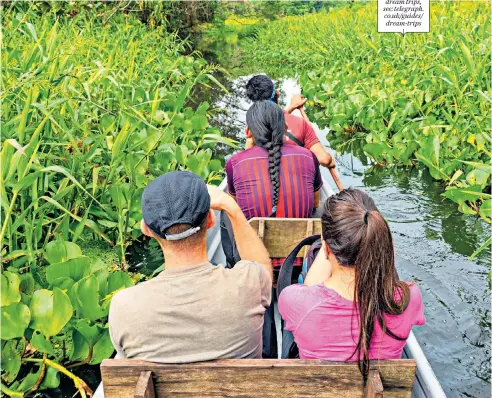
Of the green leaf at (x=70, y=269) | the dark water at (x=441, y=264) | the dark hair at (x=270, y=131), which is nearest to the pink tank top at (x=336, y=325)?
the dark hair at (x=270, y=131)

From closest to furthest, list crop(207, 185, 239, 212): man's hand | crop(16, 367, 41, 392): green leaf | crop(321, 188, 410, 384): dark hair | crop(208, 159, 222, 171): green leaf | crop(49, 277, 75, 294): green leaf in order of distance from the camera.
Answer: crop(321, 188, 410, 384): dark hair → crop(207, 185, 239, 212): man's hand → crop(16, 367, 41, 392): green leaf → crop(49, 277, 75, 294): green leaf → crop(208, 159, 222, 171): green leaf

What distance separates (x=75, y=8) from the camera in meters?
8.59

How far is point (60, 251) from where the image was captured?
2.57 meters

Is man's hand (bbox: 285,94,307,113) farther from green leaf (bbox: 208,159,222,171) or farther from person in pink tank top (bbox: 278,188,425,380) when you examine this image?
person in pink tank top (bbox: 278,188,425,380)

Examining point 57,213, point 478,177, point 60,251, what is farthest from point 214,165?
point 60,251

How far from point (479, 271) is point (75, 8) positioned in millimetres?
7425

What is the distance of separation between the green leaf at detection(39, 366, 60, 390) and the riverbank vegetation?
7.61 ft

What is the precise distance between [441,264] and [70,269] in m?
2.59

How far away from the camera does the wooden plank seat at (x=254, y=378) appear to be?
1479mm

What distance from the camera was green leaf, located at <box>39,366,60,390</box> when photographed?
2414 millimetres

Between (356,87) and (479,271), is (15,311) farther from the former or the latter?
(356,87)

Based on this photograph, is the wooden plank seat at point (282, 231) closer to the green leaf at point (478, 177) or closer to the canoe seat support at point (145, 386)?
the canoe seat support at point (145, 386)

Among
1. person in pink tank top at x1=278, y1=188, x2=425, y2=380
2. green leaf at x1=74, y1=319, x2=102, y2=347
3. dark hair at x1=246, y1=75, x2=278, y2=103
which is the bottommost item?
green leaf at x1=74, y1=319, x2=102, y2=347

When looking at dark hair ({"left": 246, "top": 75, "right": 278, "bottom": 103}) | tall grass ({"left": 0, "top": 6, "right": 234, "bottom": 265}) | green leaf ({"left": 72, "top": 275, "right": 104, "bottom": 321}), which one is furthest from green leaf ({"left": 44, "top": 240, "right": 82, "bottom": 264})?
dark hair ({"left": 246, "top": 75, "right": 278, "bottom": 103})
